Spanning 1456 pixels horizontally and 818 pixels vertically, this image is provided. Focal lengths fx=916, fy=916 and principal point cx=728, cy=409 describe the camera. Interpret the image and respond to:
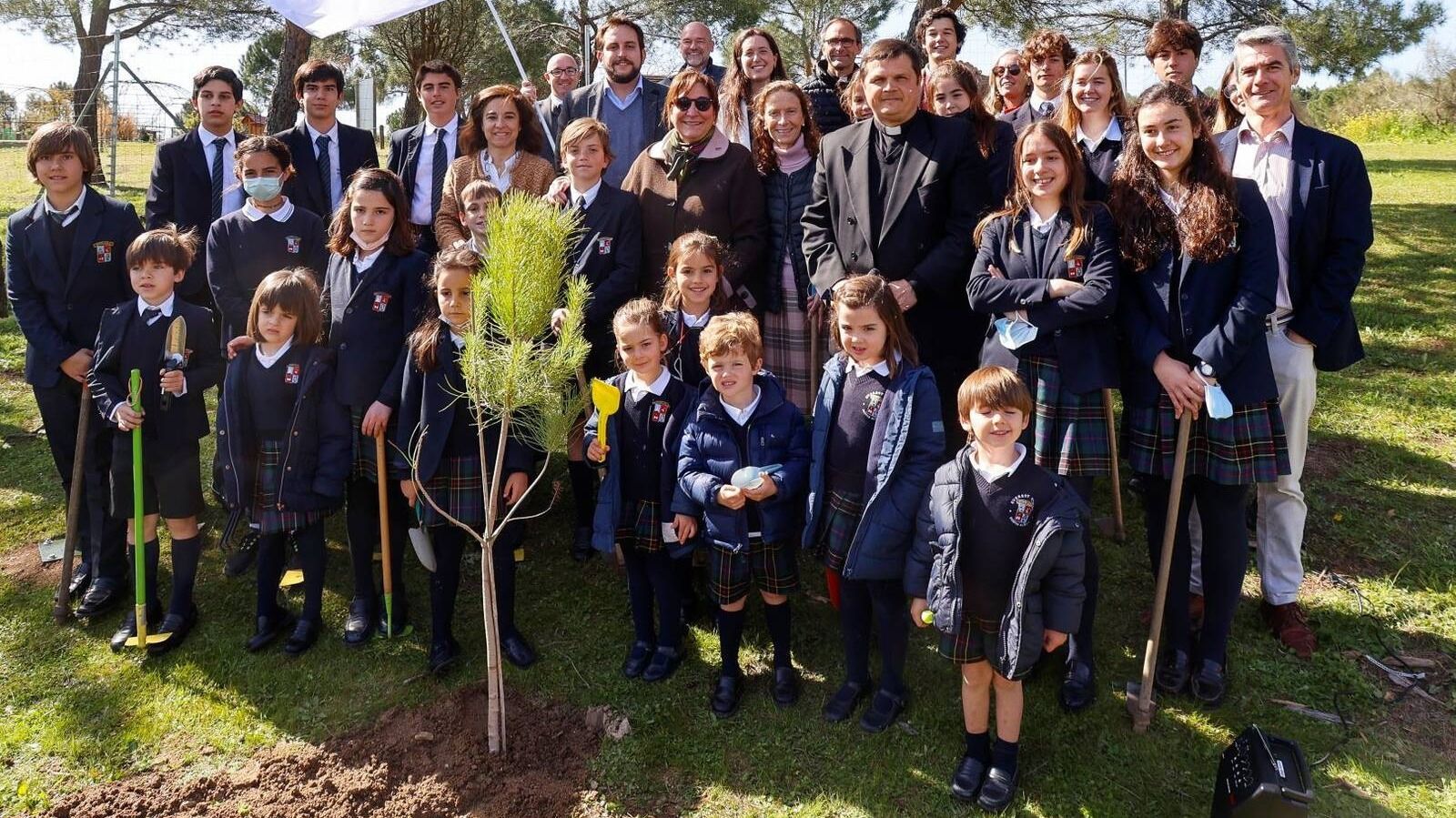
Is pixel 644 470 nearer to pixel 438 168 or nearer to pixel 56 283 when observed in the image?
pixel 438 168

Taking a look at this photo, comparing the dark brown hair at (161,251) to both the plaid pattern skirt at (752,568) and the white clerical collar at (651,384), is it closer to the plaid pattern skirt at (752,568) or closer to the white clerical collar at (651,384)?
the white clerical collar at (651,384)

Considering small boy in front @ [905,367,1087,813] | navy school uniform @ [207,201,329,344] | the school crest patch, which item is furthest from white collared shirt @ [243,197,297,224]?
the school crest patch

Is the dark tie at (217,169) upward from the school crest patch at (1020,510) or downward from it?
upward

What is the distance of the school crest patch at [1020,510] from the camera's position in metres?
2.89

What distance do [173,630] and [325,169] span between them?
2861 mm

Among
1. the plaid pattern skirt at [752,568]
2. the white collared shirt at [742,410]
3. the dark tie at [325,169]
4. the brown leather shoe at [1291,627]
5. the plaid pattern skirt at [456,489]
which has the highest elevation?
the dark tie at [325,169]

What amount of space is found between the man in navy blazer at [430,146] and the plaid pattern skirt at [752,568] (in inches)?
118

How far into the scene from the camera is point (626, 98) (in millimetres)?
5527

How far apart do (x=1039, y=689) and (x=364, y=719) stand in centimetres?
266

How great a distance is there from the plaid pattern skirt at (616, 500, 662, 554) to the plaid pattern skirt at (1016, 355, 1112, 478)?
1.51 metres

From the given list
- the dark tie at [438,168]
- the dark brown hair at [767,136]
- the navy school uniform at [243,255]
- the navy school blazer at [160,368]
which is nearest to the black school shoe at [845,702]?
the dark brown hair at [767,136]

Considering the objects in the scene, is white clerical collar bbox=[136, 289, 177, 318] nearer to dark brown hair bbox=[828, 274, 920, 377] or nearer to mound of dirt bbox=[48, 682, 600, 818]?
mound of dirt bbox=[48, 682, 600, 818]

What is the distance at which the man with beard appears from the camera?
543cm

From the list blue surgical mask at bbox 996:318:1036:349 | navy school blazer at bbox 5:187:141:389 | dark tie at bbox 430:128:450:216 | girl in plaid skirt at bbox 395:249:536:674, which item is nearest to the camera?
blue surgical mask at bbox 996:318:1036:349
